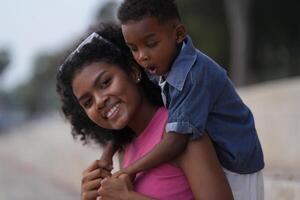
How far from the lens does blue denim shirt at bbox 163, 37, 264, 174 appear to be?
196cm

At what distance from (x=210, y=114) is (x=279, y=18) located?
72.0 ft

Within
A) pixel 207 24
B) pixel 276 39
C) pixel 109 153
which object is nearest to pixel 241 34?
pixel 276 39

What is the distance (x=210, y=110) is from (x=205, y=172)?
19 cm

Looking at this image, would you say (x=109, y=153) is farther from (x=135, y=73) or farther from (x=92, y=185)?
(x=135, y=73)

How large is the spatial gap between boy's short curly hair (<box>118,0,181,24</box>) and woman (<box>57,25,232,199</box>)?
0.21 meters

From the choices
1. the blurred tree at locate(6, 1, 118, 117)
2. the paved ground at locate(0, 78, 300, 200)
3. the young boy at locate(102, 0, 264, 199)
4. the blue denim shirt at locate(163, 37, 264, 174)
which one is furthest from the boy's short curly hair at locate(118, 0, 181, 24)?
the blurred tree at locate(6, 1, 118, 117)

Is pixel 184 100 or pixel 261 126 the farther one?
pixel 261 126

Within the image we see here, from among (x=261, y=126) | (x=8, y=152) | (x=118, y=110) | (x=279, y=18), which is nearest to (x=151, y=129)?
(x=118, y=110)

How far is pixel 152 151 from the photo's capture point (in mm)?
2059

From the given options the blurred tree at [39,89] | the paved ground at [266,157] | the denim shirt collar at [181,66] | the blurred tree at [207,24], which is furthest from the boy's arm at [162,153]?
the blurred tree at [39,89]

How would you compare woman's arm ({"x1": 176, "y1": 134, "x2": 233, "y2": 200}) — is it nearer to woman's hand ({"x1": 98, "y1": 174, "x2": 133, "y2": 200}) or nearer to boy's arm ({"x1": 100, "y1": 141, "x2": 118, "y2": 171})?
woman's hand ({"x1": 98, "y1": 174, "x2": 133, "y2": 200})

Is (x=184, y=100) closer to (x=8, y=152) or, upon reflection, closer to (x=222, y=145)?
(x=222, y=145)

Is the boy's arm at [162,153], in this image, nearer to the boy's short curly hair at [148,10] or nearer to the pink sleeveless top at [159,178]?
the pink sleeveless top at [159,178]

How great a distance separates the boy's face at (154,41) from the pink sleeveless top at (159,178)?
0.21 meters
